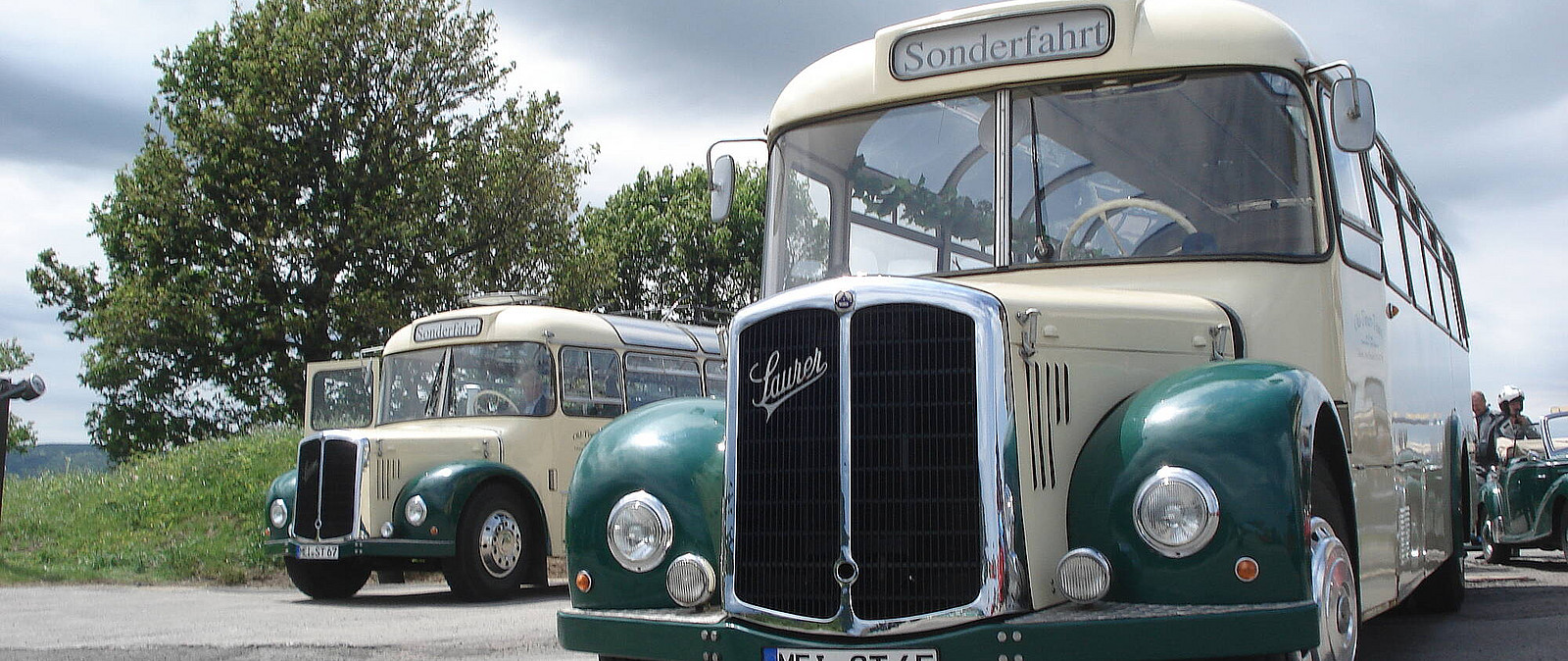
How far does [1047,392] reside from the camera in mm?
4668

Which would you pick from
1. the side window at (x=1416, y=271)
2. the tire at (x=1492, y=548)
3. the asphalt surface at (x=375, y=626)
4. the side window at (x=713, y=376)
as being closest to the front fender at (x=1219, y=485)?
the asphalt surface at (x=375, y=626)

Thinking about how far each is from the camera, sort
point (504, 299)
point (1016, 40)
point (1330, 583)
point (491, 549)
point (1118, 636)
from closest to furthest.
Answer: point (1118, 636) → point (1330, 583) → point (1016, 40) → point (491, 549) → point (504, 299)

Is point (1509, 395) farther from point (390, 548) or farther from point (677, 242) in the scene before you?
point (677, 242)

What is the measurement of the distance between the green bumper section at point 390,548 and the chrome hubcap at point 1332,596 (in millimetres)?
8861

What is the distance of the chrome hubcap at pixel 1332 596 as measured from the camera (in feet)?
14.0

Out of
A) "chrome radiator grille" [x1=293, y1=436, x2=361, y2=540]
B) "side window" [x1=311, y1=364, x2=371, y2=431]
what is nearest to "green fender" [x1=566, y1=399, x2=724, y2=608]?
"chrome radiator grille" [x1=293, y1=436, x2=361, y2=540]

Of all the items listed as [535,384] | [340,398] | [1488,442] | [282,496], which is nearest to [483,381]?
[535,384]

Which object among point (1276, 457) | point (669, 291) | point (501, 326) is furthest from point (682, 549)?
point (669, 291)

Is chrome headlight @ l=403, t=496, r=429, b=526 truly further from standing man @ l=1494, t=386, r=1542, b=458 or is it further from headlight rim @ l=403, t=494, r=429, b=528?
standing man @ l=1494, t=386, r=1542, b=458

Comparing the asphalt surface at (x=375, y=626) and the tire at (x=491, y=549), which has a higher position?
the tire at (x=491, y=549)

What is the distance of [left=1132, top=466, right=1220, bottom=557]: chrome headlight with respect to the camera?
4.17 m

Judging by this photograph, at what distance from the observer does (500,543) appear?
12.7 metres

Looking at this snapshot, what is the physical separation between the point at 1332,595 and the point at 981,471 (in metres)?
1.15

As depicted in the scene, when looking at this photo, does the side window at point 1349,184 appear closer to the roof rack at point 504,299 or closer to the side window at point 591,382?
the side window at point 591,382
